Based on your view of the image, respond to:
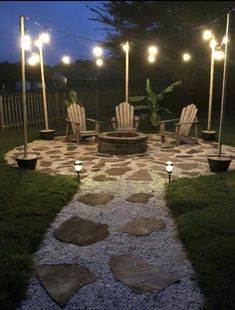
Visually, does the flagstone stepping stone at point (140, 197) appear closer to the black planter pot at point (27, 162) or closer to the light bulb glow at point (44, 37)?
the black planter pot at point (27, 162)

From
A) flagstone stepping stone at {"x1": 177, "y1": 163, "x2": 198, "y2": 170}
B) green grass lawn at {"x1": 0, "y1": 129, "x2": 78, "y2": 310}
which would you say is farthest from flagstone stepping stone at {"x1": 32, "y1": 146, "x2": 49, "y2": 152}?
flagstone stepping stone at {"x1": 177, "y1": 163, "x2": 198, "y2": 170}

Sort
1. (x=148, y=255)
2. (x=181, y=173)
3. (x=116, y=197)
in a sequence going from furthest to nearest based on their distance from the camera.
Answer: (x=181, y=173), (x=116, y=197), (x=148, y=255)

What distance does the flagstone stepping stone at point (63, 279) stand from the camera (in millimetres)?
2639

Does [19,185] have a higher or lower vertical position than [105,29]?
lower

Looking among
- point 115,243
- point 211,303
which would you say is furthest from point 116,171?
point 211,303

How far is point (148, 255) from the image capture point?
325 cm

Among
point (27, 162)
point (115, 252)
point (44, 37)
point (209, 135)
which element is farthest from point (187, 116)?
point (115, 252)

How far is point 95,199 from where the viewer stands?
4719 mm

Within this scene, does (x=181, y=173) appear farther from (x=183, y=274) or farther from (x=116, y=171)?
(x=183, y=274)

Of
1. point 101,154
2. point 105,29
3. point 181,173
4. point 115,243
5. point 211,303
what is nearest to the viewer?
point 211,303

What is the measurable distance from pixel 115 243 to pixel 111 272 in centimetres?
55

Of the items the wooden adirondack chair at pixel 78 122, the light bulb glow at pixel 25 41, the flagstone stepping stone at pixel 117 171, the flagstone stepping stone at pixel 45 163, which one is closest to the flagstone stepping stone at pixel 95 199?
the flagstone stepping stone at pixel 117 171

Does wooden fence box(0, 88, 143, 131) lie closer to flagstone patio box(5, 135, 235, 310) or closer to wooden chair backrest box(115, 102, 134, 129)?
wooden chair backrest box(115, 102, 134, 129)

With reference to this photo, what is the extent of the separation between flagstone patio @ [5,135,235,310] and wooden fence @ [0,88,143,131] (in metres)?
5.48
